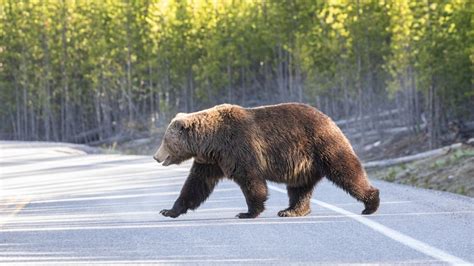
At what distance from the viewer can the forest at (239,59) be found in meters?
41.5

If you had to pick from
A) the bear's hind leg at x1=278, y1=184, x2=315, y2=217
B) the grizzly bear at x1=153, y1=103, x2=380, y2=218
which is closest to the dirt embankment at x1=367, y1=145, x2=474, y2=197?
the bear's hind leg at x1=278, y1=184, x2=315, y2=217

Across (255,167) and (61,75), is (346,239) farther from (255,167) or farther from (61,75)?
(61,75)

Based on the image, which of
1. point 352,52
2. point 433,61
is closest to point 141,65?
point 352,52

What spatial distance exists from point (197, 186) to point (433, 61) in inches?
1216

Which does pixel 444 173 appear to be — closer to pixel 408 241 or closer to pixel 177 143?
pixel 177 143

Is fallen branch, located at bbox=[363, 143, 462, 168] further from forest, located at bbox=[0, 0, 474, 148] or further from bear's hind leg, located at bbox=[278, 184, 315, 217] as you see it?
bear's hind leg, located at bbox=[278, 184, 315, 217]

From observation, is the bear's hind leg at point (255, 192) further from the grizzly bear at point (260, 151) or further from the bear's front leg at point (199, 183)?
the bear's front leg at point (199, 183)

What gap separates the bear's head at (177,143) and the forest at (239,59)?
27559mm

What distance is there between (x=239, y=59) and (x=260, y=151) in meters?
58.7

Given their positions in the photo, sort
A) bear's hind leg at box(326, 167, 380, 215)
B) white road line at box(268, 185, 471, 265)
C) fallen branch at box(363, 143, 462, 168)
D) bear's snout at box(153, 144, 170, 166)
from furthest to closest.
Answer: fallen branch at box(363, 143, 462, 168)
bear's snout at box(153, 144, 170, 166)
bear's hind leg at box(326, 167, 380, 215)
white road line at box(268, 185, 471, 265)

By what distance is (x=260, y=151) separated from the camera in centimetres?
1048

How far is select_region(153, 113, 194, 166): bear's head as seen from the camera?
34.7ft

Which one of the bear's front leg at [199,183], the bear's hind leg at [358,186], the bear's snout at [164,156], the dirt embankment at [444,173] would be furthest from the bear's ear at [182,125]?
the dirt embankment at [444,173]

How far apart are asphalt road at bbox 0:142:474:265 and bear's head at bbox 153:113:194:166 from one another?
66 centimetres
